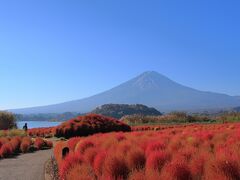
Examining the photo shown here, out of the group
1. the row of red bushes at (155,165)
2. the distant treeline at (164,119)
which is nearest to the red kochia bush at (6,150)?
the row of red bushes at (155,165)

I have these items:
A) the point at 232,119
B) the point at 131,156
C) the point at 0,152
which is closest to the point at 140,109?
the point at 232,119

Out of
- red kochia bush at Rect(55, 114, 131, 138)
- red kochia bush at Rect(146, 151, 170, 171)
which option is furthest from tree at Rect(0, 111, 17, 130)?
red kochia bush at Rect(146, 151, 170, 171)

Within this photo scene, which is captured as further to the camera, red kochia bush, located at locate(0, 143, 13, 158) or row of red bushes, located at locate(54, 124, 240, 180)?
red kochia bush, located at locate(0, 143, 13, 158)

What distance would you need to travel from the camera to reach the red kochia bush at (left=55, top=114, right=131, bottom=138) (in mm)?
27531

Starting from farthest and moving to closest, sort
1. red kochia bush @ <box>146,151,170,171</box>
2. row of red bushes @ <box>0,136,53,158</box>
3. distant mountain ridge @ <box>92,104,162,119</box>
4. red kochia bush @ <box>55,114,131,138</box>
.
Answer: distant mountain ridge @ <box>92,104,162,119</box> → red kochia bush @ <box>55,114,131,138</box> → row of red bushes @ <box>0,136,53,158</box> → red kochia bush @ <box>146,151,170,171</box>

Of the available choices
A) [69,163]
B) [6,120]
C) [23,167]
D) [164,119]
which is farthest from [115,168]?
[164,119]

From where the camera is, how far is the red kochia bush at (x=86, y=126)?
2753 cm

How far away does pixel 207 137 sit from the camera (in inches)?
637

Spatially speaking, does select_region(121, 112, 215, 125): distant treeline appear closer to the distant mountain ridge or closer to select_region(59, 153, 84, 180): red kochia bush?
select_region(59, 153, 84, 180): red kochia bush

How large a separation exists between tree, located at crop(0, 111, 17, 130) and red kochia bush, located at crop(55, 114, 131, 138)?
1568 centimetres

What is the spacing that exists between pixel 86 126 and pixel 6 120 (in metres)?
18.0

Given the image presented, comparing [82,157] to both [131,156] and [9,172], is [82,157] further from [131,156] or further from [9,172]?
[9,172]

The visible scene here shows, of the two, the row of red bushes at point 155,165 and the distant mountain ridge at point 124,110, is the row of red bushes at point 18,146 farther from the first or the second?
the distant mountain ridge at point 124,110

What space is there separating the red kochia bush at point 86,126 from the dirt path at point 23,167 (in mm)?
9288
